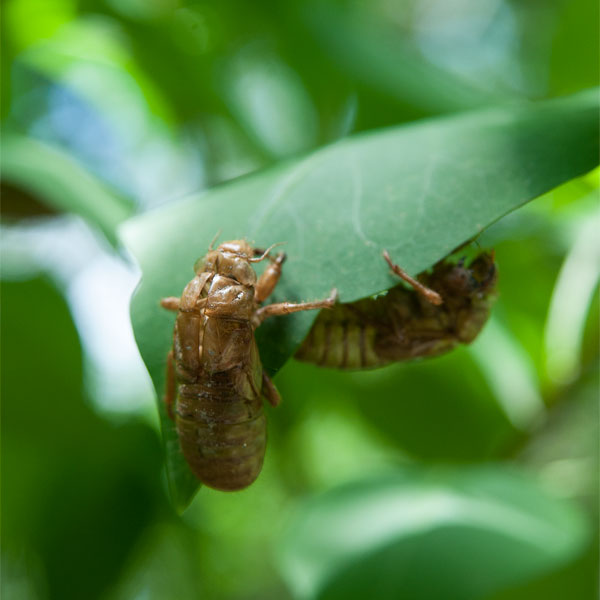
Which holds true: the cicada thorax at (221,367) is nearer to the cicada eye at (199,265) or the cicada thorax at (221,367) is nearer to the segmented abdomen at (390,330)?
the cicada eye at (199,265)

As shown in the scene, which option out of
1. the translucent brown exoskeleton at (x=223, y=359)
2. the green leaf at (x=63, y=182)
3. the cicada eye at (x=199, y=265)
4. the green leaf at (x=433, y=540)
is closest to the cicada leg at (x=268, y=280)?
the translucent brown exoskeleton at (x=223, y=359)

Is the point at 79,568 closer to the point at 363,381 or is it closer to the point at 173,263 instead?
the point at 363,381

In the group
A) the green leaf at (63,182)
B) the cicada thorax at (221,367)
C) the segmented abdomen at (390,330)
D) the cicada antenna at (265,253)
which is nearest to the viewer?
the cicada antenna at (265,253)

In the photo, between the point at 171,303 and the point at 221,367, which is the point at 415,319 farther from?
the point at 171,303

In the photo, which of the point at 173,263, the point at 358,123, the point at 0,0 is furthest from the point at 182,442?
the point at 0,0

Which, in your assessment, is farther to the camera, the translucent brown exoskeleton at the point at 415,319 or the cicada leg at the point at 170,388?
the translucent brown exoskeleton at the point at 415,319

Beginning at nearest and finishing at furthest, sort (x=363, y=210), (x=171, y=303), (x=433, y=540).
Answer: (x=363, y=210) < (x=171, y=303) < (x=433, y=540)

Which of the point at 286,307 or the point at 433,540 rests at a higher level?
the point at 286,307

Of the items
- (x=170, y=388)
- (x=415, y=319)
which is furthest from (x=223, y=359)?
(x=415, y=319)
